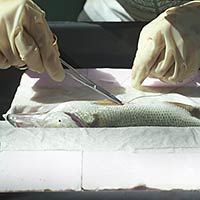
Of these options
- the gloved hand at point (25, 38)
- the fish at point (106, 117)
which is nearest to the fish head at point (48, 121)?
the fish at point (106, 117)

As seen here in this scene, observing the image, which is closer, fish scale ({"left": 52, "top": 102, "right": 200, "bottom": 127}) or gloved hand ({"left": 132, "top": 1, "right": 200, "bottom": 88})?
fish scale ({"left": 52, "top": 102, "right": 200, "bottom": 127})

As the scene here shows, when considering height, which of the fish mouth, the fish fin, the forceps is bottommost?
the forceps

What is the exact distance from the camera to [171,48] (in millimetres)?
656

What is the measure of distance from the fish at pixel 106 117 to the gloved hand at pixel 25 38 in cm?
11

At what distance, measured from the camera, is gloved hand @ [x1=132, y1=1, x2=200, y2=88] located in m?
0.66

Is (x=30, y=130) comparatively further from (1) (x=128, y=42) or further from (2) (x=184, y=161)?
(1) (x=128, y=42)

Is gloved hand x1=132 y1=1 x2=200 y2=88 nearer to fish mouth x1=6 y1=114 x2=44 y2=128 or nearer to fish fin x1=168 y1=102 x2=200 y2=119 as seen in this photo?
fish fin x1=168 y1=102 x2=200 y2=119

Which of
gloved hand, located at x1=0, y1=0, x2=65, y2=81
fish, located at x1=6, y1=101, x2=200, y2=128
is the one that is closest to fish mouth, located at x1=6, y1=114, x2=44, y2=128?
fish, located at x1=6, y1=101, x2=200, y2=128

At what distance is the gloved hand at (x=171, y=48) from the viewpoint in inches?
26.0

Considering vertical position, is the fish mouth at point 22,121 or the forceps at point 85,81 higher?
the fish mouth at point 22,121

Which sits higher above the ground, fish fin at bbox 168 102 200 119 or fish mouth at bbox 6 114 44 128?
fish mouth at bbox 6 114 44 128

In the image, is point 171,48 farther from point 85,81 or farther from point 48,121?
point 48,121

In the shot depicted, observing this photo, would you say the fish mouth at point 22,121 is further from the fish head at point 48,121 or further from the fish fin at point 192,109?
the fish fin at point 192,109

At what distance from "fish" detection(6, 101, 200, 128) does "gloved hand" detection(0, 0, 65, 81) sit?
0.36 feet
